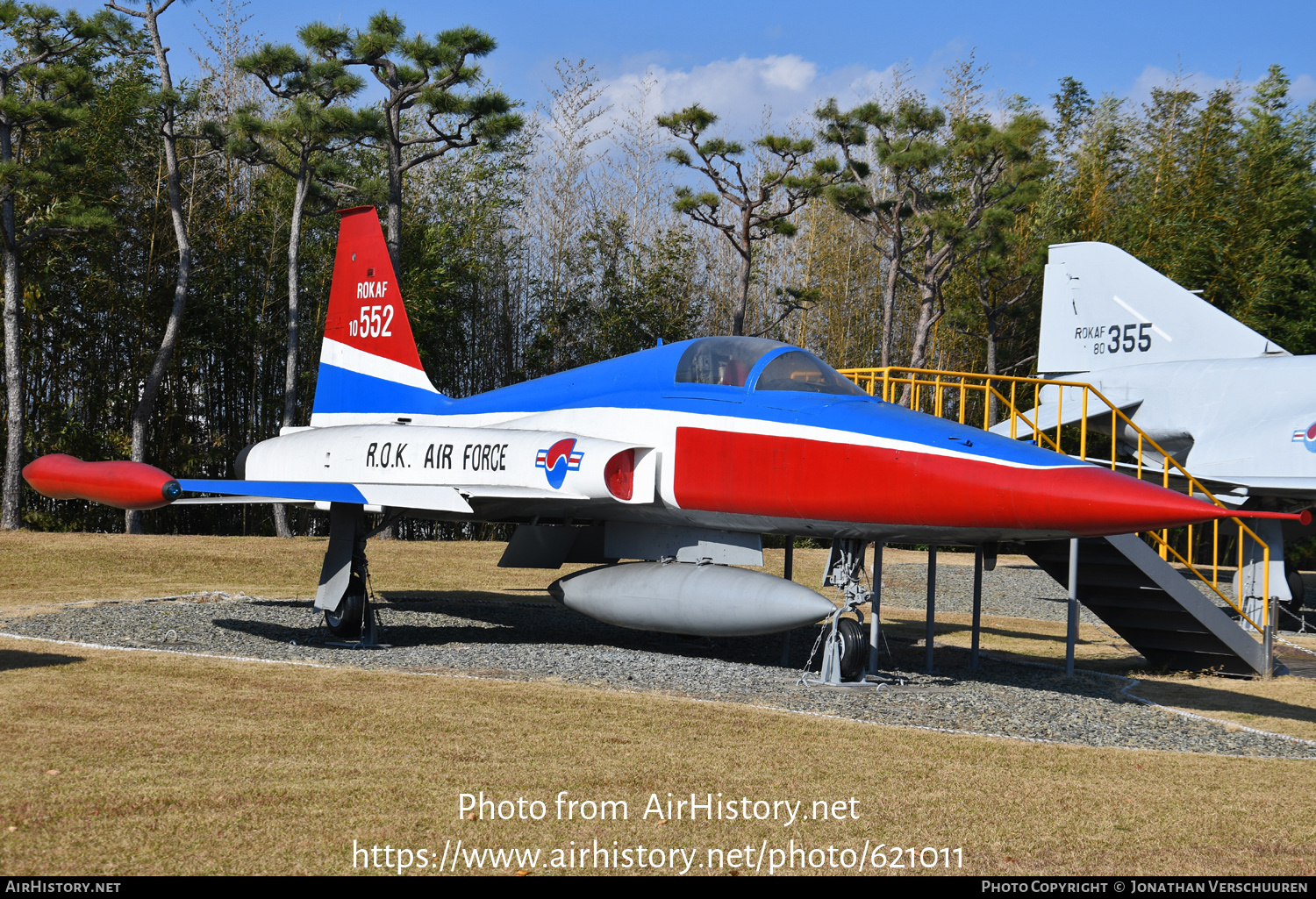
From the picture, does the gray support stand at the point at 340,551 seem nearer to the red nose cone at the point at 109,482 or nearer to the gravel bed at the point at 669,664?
the gravel bed at the point at 669,664

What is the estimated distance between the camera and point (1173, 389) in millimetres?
16250

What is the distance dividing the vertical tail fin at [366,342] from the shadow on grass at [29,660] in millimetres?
4974

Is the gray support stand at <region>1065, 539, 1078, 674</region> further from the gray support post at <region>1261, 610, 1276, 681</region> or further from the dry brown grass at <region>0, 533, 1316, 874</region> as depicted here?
the gray support post at <region>1261, 610, 1276, 681</region>

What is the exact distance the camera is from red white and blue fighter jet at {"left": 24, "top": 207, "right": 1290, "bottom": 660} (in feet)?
24.4

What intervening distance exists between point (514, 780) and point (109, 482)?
652cm

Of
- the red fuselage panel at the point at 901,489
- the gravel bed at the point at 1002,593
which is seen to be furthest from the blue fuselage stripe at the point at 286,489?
the gravel bed at the point at 1002,593

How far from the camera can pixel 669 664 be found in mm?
9273

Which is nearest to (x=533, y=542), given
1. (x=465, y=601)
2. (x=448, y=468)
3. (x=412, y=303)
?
(x=448, y=468)

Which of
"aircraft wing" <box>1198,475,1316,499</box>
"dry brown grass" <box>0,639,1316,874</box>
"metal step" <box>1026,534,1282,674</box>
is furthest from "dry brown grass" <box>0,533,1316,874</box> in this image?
"aircraft wing" <box>1198,475,1316,499</box>

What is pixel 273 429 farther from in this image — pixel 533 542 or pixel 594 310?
pixel 533 542

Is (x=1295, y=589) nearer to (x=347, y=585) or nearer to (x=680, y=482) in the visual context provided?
(x=680, y=482)

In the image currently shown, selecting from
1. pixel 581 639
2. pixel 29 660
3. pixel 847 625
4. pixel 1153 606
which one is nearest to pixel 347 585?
pixel 581 639

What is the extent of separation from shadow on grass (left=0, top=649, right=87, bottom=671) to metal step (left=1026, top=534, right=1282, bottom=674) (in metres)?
9.00

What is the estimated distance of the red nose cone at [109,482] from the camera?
31.1ft
